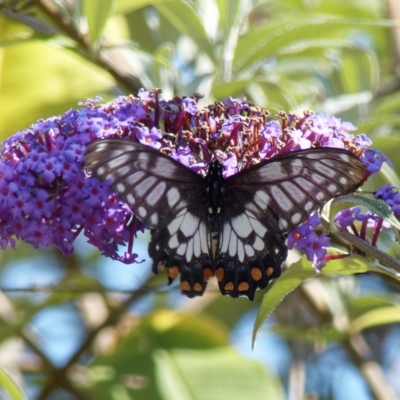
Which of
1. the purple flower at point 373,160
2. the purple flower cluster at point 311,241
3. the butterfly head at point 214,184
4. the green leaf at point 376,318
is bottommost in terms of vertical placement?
the green leaf at point 376,318

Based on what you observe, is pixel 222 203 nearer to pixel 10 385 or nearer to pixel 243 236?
pixel 243 236

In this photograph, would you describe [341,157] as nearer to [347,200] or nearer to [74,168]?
[347,200]

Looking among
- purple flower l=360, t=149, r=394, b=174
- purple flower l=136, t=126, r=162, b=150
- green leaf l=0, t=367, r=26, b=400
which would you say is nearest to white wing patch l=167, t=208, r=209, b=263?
purple flower l=136, t=126, r=162, b=150

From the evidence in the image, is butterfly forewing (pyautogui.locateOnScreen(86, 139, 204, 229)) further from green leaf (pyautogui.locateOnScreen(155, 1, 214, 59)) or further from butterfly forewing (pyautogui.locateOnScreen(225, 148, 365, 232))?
green leaf (pyautogui.locateOnScreen(155, 1, 214, 59))

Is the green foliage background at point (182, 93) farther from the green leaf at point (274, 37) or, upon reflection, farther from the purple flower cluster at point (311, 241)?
the purple flower cluster at point (311, 241)

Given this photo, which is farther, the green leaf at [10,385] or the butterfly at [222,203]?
the green leaf at [10,385]

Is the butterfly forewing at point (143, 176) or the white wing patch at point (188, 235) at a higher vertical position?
the butterfly forewing at point (143, 176)

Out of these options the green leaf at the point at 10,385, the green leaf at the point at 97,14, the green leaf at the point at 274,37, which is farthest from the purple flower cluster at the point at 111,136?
the green leaf at the point at 274,37
